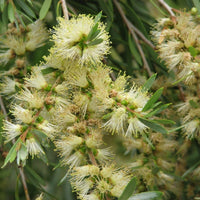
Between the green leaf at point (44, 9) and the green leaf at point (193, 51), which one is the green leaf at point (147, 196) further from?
the green leaf at point (44, 9)

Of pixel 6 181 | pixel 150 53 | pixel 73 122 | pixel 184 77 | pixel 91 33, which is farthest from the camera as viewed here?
pixel 6 181

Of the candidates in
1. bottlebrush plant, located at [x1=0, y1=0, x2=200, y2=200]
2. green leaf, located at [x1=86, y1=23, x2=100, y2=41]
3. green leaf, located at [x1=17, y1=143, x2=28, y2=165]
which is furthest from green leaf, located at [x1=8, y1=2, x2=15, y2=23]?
green leaf, located at [x1=17, y1=143, x2=28, y2=165]

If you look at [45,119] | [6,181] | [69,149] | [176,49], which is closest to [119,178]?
[69,149]

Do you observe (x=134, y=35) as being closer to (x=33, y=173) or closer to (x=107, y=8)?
(x=107, y=8)

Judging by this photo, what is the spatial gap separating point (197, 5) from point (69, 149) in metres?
0.86

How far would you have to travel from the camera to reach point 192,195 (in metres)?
2.16

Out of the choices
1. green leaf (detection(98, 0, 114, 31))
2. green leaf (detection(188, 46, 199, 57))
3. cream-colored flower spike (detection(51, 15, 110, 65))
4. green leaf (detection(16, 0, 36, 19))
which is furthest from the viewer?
green leaf (detection(98, 0, 114, 31))

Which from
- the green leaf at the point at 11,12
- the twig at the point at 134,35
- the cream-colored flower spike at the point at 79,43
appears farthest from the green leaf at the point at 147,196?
the green leaf at the point at 11,12

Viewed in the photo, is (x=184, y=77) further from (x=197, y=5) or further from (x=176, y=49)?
(x=197, y=5)

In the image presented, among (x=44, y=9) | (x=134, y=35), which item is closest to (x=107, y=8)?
(x=134, y=35)

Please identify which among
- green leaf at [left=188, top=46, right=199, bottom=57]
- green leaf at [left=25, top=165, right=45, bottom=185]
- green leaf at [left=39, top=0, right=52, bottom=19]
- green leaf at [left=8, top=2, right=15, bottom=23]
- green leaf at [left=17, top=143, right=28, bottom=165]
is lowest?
green leaf at [left=25, top=165, right=45, bottom=185]

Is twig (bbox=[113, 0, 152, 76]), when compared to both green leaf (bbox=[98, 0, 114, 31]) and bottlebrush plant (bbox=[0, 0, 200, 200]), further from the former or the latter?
green leaf (bbox=[98, 0, 114, 31])

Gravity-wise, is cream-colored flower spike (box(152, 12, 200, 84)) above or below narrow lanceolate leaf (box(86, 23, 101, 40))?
below

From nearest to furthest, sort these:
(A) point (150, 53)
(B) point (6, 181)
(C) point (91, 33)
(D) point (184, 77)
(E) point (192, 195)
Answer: (C) point (91, 33)
(D) point (184, 77)
(A) point (150, 53)
(E) point (192, 195)
(B) point (6, 181)
